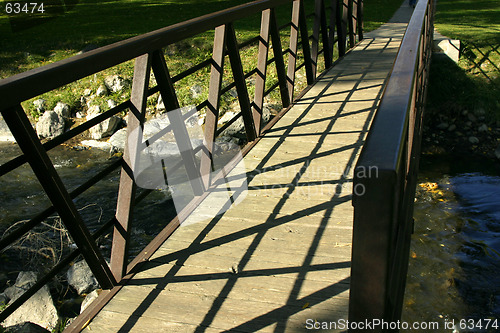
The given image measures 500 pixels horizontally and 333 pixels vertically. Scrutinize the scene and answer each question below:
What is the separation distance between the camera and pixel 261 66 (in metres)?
4.80

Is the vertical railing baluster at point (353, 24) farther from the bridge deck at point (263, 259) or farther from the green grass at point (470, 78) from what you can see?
the bridge deck at point (263, 259)

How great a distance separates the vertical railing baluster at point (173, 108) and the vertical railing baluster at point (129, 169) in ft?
0.71

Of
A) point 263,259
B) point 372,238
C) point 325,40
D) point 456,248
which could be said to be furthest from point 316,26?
point 372,238

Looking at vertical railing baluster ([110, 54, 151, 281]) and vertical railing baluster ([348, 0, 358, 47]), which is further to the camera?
vertical railing baluster ([348, 0, 358, 47])

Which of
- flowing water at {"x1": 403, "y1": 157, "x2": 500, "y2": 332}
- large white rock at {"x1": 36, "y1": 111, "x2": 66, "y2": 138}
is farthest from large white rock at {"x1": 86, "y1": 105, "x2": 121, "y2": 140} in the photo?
flowing water at {"x1": 403, "y1": 157, "x2": 500, "y2": 332}

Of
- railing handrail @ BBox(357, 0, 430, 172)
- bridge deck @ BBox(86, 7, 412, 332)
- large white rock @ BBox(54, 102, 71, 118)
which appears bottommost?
large white rock @ BBox(54, 102, 71, 118)

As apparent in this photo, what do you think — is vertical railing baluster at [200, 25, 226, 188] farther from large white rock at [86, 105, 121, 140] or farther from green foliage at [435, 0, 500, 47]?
green foliage at [435, 0, 500, 47]

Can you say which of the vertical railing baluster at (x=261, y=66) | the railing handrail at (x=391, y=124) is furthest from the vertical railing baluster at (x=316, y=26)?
the railing handrail at (x=391, y=124)

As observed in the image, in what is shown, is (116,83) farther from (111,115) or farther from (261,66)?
(111,115)

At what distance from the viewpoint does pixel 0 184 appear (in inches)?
295

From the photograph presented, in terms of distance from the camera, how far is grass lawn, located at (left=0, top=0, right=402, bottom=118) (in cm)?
1084

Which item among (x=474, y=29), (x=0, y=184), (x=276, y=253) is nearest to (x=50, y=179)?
(x=276, y=253)

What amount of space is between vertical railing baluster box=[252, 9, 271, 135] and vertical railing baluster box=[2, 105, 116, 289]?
268cm

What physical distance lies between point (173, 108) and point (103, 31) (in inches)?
481
